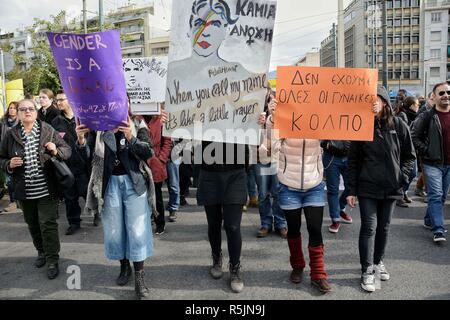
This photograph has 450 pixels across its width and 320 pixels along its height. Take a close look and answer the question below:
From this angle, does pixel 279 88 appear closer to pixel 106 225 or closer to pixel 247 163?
pixel 247 163

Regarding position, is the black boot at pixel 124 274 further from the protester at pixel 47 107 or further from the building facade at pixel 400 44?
the building facade at pixel 400 44

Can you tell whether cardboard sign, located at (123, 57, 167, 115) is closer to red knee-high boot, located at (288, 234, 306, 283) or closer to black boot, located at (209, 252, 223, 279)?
black boot, located at (209, 252, 223, 279)

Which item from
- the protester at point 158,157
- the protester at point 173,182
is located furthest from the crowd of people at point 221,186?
the protester at point 173,182

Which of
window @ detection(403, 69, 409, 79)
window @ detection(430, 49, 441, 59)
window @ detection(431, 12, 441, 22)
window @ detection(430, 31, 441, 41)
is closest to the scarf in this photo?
window @ detection(430, 49, 441, 59)

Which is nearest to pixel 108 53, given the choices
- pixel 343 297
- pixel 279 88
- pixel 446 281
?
pixel 279 88

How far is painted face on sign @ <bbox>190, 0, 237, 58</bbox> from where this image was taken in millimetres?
3324

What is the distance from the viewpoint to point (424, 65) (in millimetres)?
75438

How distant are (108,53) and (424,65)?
84.7 metres

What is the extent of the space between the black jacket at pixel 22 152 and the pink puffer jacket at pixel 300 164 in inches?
95.0

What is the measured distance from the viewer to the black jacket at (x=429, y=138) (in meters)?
4.88

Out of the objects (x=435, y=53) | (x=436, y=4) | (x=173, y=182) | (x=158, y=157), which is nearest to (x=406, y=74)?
(x=435, y=53)

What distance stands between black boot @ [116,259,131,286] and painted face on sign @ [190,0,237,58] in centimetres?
224
